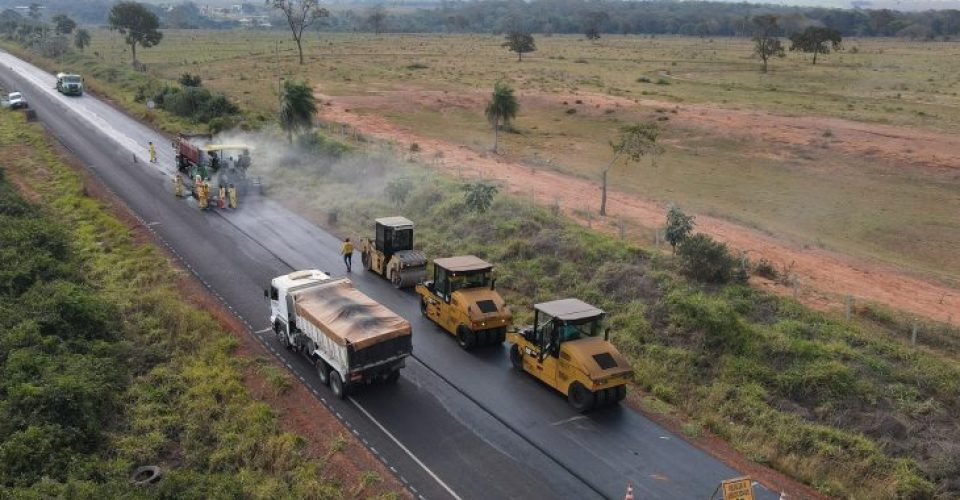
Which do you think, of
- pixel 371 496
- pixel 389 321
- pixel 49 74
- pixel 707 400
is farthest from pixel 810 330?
pixel 49 74

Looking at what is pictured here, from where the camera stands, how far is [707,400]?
21.2 meters

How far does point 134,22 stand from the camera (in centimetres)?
10094

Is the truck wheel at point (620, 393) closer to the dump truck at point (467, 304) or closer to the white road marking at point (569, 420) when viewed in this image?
the white road marking at point (569, 420)

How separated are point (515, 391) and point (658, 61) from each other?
117 m

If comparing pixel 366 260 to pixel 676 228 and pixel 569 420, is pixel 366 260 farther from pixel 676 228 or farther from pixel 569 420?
pixel 569 420

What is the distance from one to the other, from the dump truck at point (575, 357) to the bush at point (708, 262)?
8275 millimetres

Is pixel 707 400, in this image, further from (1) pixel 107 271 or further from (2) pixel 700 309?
(1) pixel 107 271

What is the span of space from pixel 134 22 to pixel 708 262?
9728 cm

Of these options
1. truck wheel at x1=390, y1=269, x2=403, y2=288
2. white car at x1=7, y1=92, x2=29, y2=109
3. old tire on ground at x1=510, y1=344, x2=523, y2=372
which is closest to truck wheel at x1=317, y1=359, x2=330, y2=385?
old tire on ground at x1=510, y1=344, x2=523, y2=372

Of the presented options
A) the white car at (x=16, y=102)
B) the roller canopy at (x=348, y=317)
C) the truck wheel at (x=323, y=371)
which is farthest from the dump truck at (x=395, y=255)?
the white car at (x=16, y=102)

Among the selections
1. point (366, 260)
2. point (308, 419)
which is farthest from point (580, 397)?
point (366, 260)

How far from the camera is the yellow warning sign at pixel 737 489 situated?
1498 centimetres

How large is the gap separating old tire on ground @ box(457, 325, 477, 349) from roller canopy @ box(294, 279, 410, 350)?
3227mm

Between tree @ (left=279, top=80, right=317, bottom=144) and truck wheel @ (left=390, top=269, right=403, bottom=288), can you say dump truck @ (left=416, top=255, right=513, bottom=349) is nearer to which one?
truck wheel @ (left=390, top=269, right=403, bottom=288)
